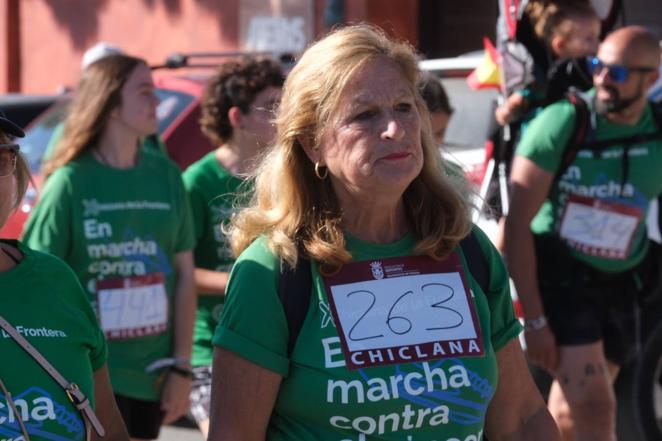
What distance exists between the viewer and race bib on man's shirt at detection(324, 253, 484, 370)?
9.17 feet

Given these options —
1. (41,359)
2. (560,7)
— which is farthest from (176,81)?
(41,359)

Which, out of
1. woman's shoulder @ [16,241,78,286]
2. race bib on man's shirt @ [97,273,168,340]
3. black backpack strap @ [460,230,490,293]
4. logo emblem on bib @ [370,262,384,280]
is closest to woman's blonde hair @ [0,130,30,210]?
woman's shoulder @ [16,241,78,286]

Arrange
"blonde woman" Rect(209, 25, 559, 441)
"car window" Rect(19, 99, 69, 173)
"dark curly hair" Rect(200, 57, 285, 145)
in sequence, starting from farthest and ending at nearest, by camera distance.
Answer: "car window" Rect(19, 99, 69, 173) → "dark curly hair" Rect(200, 57, 285, 145) → "blonde woman" Rect(209, 25, 559, 441)

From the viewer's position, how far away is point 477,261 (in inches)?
119

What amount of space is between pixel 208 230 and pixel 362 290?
88.4 inches

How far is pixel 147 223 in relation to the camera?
4.77 meters

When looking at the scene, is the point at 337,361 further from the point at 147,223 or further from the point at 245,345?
the point at 147,223

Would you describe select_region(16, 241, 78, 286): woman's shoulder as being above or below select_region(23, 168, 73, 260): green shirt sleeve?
above

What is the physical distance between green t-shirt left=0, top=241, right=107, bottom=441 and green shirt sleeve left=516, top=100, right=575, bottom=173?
7.69 ft

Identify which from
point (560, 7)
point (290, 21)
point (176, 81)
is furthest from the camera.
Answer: point (290, 21)

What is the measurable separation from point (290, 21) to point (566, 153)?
9.64 metres

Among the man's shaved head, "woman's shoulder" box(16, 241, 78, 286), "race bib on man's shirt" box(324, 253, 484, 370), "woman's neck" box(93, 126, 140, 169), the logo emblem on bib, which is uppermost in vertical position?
the man's shaved head

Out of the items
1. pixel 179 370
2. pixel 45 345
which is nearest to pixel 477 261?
pixel 45 345

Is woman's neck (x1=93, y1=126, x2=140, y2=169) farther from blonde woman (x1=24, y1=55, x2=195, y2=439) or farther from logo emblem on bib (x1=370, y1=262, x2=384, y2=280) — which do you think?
logo emblem on bib (x1=370, y1=262, x2=384, y2=280)
